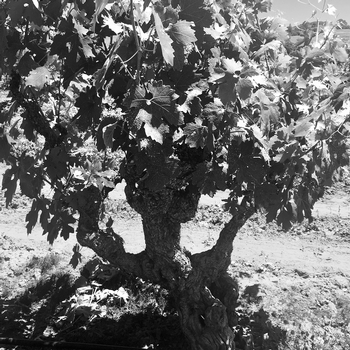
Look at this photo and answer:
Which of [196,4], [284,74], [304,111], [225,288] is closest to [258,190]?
[304,111]

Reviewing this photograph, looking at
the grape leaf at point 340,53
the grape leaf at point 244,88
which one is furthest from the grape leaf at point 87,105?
the grape leaf at point 340,53

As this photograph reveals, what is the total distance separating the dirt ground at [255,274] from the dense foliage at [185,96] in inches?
53.7

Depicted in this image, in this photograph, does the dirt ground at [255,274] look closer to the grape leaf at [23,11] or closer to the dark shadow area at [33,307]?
the dark shadow area at [33,307]

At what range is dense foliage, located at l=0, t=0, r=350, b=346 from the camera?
183 centimetres

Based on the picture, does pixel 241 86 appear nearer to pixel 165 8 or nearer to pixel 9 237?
pixel 165 8

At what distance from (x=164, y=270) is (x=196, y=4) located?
1.94 metres

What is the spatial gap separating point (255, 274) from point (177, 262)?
5.45 feet

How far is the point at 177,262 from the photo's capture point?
3.20m

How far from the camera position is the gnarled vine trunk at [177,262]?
3092 mm

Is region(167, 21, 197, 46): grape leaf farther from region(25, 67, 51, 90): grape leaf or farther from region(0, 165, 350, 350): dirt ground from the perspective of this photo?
region(0, 165, 350, 350): dirt ground

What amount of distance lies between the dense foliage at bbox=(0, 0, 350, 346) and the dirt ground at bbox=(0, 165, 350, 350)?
1.36 metres

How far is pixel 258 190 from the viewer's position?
237 cm

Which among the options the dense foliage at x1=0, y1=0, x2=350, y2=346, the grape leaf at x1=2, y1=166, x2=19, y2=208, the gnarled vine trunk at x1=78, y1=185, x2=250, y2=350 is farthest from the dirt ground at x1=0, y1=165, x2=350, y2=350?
the grape leaf at x1=2, y1=166, x2=19, y2=208

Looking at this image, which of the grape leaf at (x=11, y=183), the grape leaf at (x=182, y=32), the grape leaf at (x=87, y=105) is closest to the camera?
the grape leaf at (x=182, y=32)
